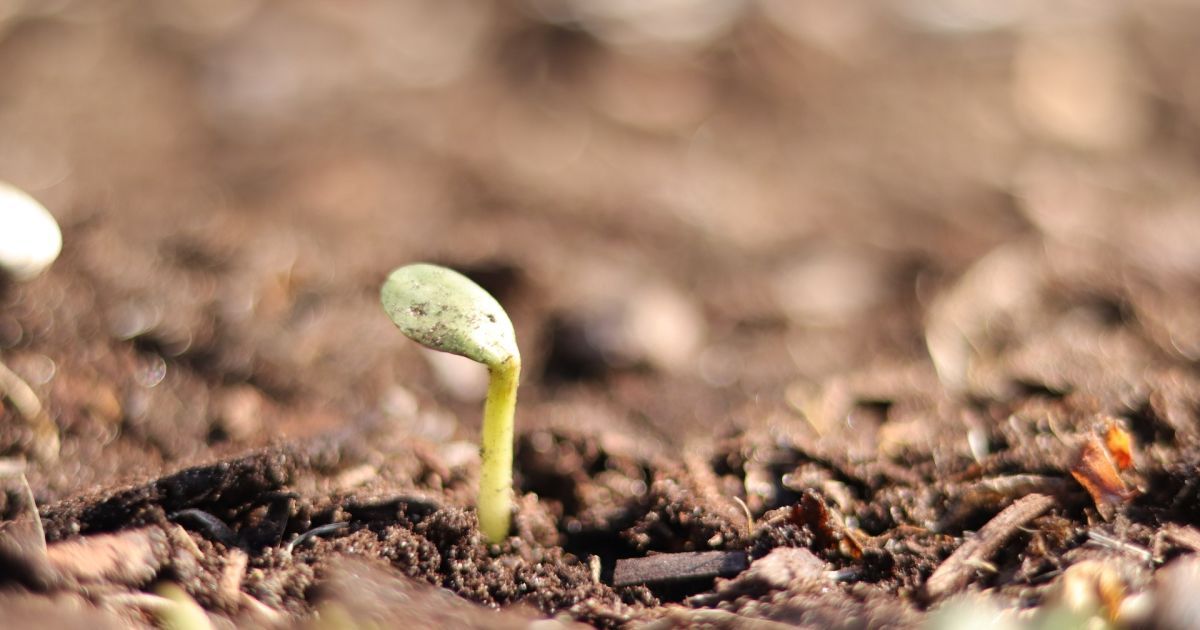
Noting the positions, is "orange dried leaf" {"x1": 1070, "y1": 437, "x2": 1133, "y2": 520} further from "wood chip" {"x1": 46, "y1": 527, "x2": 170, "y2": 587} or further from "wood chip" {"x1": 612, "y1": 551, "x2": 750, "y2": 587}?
"wood chip" {"x1": 46, "y1": 527, "x2": 170, "y2": 587}

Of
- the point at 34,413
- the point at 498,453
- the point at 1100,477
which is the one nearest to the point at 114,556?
the point at 498,453

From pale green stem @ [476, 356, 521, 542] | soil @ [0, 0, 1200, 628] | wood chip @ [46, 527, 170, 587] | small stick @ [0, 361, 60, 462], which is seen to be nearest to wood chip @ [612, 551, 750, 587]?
soil @ [0, 0, 1200, 628]

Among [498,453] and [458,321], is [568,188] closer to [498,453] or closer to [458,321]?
[498,453]

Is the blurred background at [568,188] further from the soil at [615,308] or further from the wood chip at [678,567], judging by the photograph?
the wood chip at [678,567]

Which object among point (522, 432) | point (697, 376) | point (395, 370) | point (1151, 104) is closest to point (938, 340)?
point (697, 376)

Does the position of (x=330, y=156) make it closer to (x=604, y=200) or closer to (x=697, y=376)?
(x=604, y=200)
